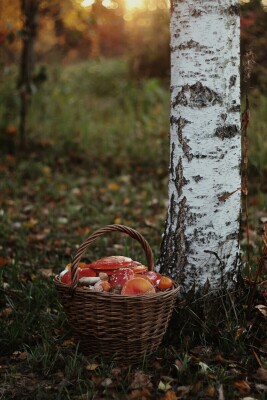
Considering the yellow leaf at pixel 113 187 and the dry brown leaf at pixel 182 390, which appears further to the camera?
the yellow leaf at pixel 113 187

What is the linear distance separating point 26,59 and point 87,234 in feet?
12.3

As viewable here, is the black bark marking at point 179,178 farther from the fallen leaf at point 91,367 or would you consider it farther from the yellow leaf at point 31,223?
the yellow leaf at point 31,223

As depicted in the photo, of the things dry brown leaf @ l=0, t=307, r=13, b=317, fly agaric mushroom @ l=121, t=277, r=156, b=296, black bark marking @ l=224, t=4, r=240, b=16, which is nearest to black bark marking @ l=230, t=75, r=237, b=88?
black bark marking @ l=224, t=4, r=240, b=16

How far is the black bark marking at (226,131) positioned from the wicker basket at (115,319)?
747 mm

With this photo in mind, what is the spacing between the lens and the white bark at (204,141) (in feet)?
8.99

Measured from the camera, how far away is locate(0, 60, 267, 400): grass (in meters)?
2.44

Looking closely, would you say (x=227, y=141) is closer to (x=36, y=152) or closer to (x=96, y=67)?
(x=36, y=152)

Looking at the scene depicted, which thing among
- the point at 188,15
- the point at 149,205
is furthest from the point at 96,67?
the point at 188,15

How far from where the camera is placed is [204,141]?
2773 mm

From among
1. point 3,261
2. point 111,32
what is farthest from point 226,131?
point 111,32

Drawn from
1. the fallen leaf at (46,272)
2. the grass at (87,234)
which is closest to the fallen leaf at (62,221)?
the grass at (87,234)

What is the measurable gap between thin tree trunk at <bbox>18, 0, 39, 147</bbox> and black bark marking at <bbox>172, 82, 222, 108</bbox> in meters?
4.70

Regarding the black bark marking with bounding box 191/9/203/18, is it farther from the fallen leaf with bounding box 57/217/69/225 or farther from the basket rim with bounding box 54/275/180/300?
the fallen leaf with bounding box 57/217/69/225

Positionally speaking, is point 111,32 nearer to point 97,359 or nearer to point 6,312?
point 6,312
